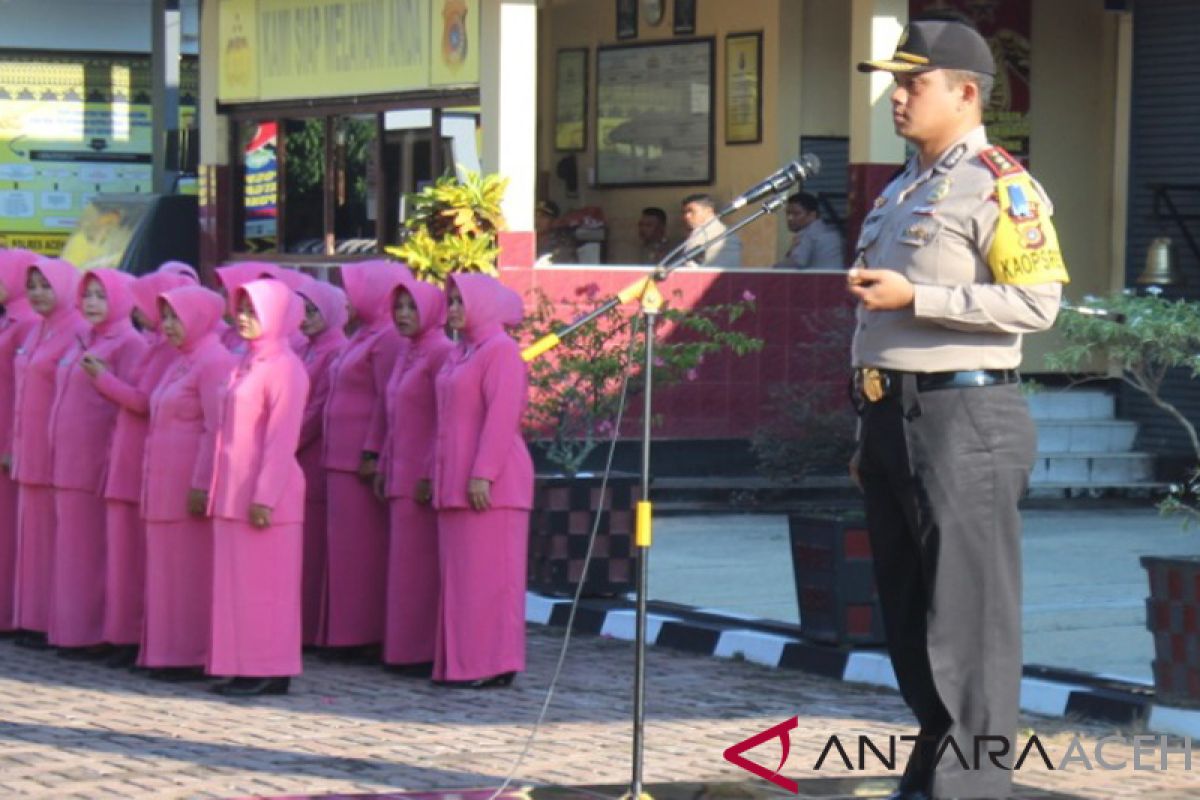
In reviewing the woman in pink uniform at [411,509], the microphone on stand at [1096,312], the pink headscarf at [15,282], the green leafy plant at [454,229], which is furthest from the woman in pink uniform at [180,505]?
the microphone on stand at [1096,312]

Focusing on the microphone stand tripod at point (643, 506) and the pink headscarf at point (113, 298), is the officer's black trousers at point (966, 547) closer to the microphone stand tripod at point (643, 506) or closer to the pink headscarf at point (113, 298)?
the microphone stand tripod at point (643, 506)

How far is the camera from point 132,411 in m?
11.1

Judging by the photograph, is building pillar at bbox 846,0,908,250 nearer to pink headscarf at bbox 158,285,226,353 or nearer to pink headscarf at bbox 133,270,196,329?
pink headscarf at bbox 133,270,196,329

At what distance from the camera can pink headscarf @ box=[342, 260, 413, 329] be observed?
451 inches

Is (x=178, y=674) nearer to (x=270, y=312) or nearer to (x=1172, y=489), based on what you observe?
(x=270, y=312)

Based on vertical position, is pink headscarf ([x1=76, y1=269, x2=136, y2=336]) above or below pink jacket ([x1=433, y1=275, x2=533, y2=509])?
above

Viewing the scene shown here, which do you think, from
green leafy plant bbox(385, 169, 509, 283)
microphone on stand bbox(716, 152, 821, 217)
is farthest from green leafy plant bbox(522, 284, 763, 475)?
microphone on stand bbox(716, 152, 821, 217)

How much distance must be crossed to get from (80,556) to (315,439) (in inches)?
49.3

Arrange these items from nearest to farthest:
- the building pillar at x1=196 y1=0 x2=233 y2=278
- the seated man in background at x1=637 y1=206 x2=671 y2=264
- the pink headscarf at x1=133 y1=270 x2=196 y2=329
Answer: the pink headscarf at x1=133 y1=270 x2=196 y2=329, the seated man in background at x1=637 y1=206 x2=671 y2=264, the building pillar at x1=196 y1=0 x2=233 y2=278

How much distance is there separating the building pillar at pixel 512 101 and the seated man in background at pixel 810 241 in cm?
202

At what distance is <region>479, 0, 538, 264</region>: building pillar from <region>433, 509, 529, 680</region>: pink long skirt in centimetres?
703

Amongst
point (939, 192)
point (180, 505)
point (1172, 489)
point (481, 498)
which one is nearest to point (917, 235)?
point (939, 192)

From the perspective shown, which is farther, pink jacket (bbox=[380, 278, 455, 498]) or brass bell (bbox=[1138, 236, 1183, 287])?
brass bell (bbox=[1138, 236, 1183, 287])

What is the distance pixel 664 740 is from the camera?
29.3 feet
